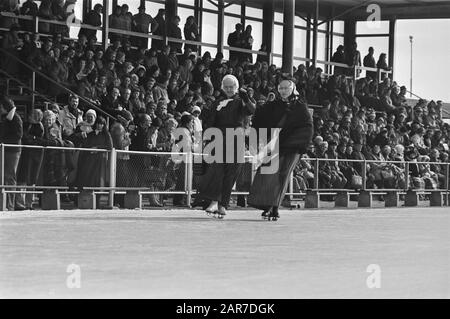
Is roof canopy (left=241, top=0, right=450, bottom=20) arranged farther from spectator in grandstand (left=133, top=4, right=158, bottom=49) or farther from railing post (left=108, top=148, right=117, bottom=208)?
railing post (left=108, top=148, right=117, bottom=208)

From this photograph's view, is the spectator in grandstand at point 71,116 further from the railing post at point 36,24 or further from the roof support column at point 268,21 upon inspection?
the roof support column at point 268,21

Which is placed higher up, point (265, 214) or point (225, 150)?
point (225, 150)

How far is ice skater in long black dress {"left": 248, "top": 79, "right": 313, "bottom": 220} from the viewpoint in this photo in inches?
747

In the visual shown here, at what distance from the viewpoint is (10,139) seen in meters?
19.4

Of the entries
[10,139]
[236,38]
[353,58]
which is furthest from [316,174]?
[353,58]

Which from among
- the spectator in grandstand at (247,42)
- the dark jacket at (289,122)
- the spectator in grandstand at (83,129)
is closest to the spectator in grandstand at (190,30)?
the spectator in grandstand at (247,42)

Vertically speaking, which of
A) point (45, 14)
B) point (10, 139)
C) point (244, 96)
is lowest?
point (10, 139)

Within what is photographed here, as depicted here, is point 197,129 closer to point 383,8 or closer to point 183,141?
point 183,141

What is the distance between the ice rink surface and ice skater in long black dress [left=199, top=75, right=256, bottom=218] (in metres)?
0.39

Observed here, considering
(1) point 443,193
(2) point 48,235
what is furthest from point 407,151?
(2) point 48,235

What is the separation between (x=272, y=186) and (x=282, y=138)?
79cm

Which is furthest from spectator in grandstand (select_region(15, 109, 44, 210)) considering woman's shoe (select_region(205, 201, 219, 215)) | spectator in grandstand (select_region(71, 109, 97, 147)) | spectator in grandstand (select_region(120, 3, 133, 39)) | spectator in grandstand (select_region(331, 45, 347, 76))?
spectator in grandstand (select_region(331, 45, 347, 76))

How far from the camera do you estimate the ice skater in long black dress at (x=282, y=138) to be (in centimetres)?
Result: 1898

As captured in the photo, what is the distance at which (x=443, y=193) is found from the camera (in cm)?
2925
